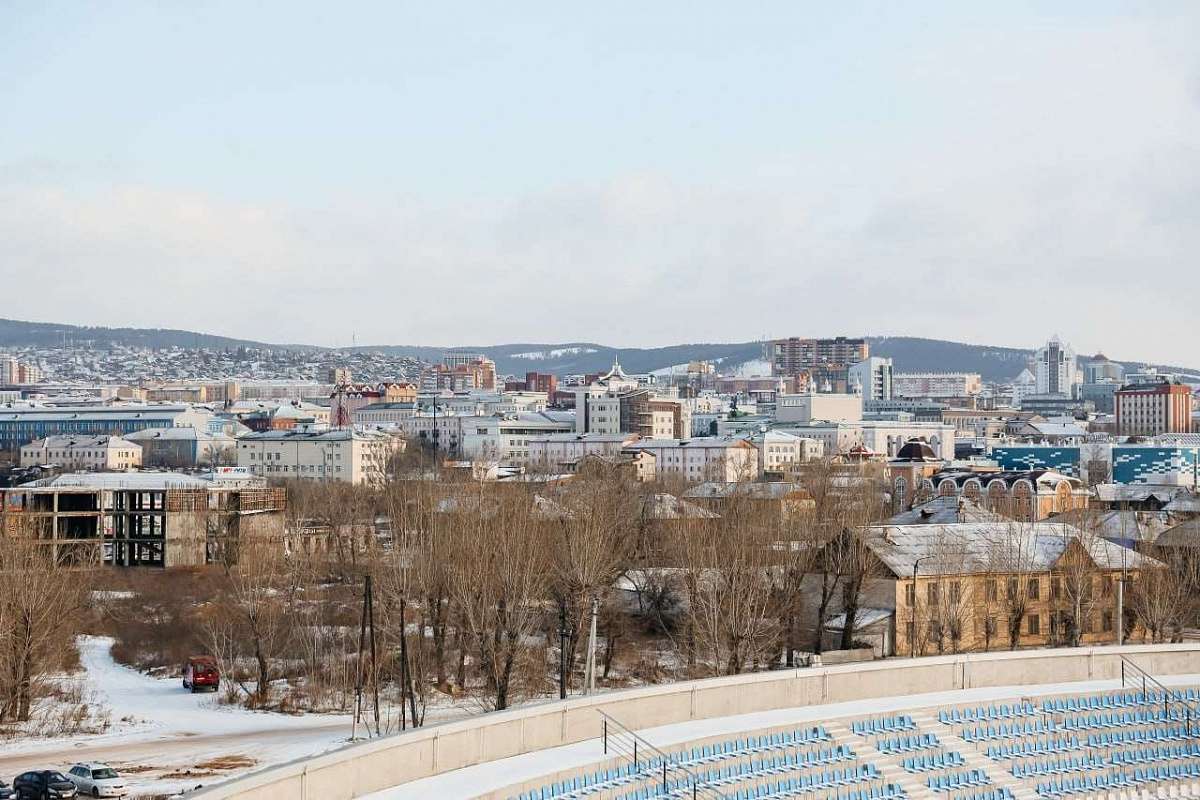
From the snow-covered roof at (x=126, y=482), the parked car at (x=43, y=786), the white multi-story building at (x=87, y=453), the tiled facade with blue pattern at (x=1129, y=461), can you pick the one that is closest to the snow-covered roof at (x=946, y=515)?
the snow-covered roof at (x=126, y=482)

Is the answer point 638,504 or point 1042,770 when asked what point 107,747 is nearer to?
point 1042,770

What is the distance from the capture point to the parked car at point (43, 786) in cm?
2178

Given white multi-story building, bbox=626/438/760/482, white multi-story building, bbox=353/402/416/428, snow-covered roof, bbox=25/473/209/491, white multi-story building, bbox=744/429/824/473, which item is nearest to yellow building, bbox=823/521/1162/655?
snow-covered roof, bbox=25/473/209/491

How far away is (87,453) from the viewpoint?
11081cm

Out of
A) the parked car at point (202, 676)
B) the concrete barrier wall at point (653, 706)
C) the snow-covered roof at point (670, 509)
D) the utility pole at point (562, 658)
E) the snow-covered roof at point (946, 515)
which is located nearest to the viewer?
the concrete barrier wall at point (653, 706)

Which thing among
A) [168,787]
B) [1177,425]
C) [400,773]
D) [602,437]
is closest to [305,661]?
[168,787]

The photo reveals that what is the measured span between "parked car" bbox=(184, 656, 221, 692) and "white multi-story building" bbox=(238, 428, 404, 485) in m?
66.8

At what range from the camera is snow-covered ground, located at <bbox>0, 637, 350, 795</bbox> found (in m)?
24.4

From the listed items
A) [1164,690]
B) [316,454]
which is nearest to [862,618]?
[1164,690]

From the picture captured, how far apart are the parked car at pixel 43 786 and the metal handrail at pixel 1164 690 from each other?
15.4 meters

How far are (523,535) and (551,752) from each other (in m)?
15.1

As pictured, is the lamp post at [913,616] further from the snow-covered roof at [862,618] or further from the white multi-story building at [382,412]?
the white multi-story building at [382,412]

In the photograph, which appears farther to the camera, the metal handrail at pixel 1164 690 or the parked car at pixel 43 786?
the metal handrail at pixel 1164 690

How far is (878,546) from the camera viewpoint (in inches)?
1401
